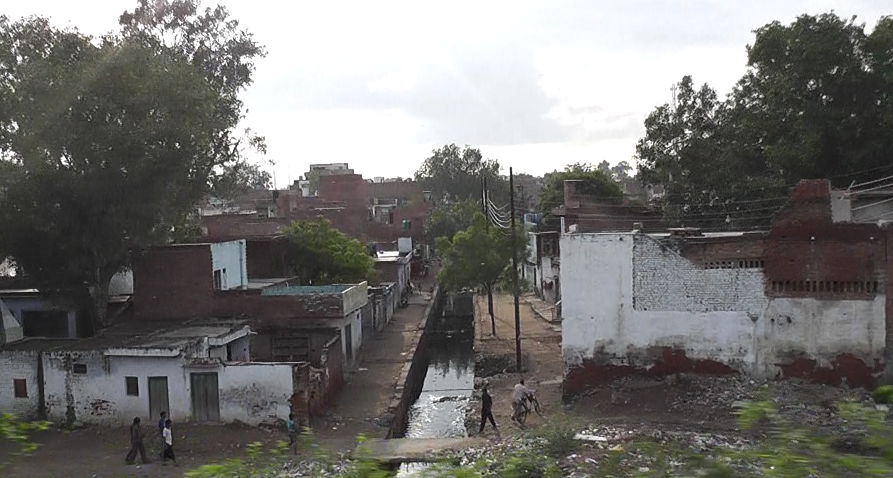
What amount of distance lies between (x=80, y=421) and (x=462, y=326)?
20.1 metres

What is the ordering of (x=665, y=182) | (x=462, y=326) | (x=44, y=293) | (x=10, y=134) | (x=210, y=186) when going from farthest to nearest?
(x=462, y=326) → (x=665, y=182) → (x=210, y=186) → (x=44, y=293) → (x=10, y=134)

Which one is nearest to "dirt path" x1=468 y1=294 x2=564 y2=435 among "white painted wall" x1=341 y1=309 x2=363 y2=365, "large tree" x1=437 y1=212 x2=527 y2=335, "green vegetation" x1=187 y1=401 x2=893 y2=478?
"large tree" x1=437 y1=212 x2=527 y2=335

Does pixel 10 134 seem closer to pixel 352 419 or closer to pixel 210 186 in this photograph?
pixel 210 186

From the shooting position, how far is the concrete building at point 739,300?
1683cm

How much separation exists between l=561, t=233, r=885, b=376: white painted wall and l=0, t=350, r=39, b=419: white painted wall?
40.3 ft

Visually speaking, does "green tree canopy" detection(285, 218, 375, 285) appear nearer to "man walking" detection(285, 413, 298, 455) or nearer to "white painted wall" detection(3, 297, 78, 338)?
"white painted wall" detection(3, 297, 78, 338)

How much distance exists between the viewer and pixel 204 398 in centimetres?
1712

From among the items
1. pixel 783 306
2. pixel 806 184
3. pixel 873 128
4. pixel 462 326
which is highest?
pixel 873 128

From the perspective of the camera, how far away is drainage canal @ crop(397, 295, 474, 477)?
1876 cm

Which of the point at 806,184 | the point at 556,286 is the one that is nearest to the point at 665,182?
the point at 556,286

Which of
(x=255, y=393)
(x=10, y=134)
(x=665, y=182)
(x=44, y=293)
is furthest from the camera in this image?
(x=665, y=182)

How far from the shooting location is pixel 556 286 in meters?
36.0

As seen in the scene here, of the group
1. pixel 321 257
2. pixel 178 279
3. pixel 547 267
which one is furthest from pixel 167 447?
pixel 547 267

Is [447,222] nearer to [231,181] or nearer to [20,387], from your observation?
[231,181]
